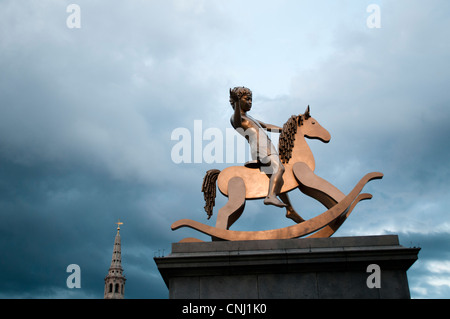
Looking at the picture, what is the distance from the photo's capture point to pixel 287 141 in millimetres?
11695

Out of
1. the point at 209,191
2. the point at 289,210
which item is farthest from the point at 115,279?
the point at 289,210

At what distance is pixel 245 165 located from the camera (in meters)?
11.7

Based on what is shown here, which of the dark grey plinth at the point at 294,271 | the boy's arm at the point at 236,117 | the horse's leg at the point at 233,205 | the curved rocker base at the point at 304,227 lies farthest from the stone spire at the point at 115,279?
the dark grey plinth at the point at 294,271

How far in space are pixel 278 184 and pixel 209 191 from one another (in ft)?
6.40

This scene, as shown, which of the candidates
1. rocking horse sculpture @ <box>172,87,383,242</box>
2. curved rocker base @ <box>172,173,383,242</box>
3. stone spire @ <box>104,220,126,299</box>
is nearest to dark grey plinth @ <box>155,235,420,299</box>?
curved rocker base @ <box>172,173,383,242</box>

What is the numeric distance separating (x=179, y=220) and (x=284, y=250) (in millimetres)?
2760

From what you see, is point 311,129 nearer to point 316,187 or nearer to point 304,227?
point 316,187

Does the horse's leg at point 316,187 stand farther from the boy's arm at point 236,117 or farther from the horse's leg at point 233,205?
the boy's arm at point 236,117

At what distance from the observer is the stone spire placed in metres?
58.8
